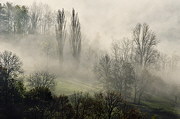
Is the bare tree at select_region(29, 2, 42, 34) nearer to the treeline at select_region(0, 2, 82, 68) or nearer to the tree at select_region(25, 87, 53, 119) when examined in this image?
the treeline at select_region(0, 2, 82, 68)

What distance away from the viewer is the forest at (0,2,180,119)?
167 ft

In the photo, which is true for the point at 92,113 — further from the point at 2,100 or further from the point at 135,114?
the point at 2,100

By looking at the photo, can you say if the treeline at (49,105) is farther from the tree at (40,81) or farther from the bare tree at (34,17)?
the bare tree at (34,17)

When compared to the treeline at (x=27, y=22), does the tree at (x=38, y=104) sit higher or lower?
lower

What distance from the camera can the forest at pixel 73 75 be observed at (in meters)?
50.8

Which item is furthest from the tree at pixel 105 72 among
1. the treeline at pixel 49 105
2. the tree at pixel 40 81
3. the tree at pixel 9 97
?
the tree at pixel 9 97

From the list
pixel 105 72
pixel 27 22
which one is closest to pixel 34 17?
pixel 27 22

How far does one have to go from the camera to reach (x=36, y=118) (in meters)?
50.0

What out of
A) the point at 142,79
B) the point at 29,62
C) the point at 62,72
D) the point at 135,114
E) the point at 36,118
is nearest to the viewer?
the point at 135,114

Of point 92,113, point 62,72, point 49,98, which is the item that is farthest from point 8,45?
point 92,113

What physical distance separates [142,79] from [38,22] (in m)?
103

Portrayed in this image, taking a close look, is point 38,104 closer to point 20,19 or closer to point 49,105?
point 49,105

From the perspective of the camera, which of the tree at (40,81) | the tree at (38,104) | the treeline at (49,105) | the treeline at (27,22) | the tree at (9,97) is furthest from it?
the treeline at (27,22)

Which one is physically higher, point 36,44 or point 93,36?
point 93,36
